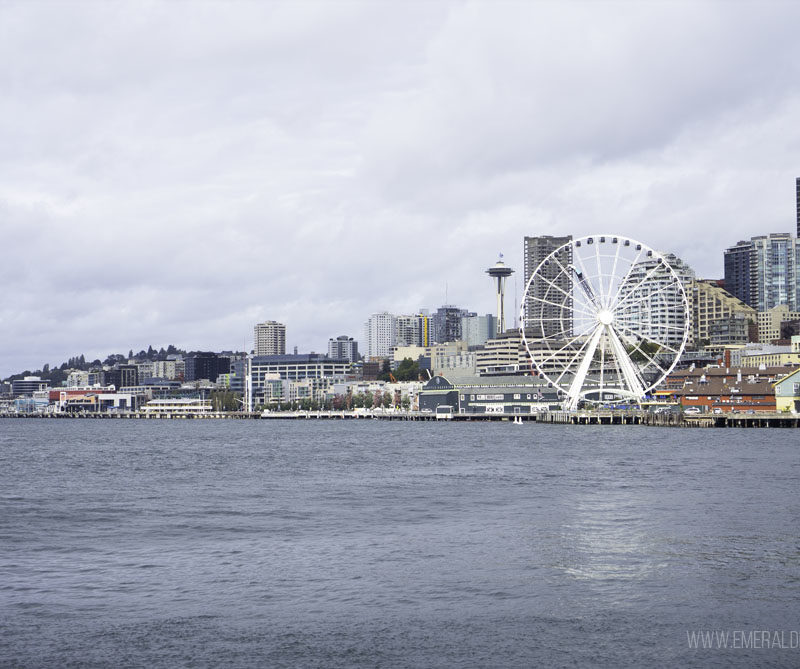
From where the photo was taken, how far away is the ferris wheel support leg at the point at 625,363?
97875 mm

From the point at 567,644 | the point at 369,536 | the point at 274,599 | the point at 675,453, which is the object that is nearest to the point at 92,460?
the point at 675,453

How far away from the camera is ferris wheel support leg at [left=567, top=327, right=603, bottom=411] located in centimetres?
9838

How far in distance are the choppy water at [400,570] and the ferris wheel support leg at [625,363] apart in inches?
1998

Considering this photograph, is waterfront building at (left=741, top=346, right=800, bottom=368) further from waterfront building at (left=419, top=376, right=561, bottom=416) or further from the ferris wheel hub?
the ferris wheel hub

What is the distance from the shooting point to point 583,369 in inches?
4173

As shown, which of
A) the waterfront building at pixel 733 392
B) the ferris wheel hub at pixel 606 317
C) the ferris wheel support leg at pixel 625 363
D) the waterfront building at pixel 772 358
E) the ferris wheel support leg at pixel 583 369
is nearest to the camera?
the ferris wheel hub at pixel 606 317

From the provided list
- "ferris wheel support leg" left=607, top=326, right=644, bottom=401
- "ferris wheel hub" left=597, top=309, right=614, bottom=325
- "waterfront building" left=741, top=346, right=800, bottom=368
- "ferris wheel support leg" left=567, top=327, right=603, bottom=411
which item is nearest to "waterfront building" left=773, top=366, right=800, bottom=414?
"ferris wheel support leg" left=607, top=326, right=644, bottom=401

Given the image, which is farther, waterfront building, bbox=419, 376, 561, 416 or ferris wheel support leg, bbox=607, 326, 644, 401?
waterfront building, bbox=419, 376, 561, 416

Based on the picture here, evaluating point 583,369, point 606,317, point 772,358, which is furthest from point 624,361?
point 772,358

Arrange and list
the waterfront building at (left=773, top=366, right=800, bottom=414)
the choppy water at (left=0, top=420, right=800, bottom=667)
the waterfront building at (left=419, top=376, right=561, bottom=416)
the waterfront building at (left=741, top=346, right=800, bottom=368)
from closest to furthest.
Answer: the choppy water at (left=0, top=420, right=800, bottom=667)
the waterfront building at (left=773, top=366, right=800, bottom=414)
the waterfront building at (left=419, top=376, right=561, bottom=416)
the waterfront building at (left=741, top=346, right=800, bottom=368)

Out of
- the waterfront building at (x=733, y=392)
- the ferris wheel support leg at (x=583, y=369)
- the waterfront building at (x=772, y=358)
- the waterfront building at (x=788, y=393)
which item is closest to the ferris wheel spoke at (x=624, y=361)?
the ferris wheel support leg at (x=583, y=369)

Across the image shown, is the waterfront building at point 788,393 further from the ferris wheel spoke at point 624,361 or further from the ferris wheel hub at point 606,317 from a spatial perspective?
the ferris wheel hub at point 606,317

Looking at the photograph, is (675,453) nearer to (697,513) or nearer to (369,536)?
(697,513)

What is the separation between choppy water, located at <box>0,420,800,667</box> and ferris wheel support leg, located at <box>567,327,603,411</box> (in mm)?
51198
